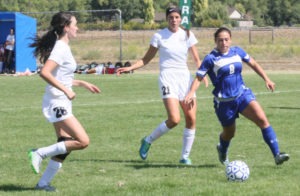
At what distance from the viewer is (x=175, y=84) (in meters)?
10.5

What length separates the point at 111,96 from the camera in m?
22.6

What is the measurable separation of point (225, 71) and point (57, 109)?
245cm

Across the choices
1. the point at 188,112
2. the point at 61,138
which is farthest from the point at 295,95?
the point at 61,138

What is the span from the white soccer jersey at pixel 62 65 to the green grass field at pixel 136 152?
43.5 inches

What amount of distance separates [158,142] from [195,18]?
9996 cm

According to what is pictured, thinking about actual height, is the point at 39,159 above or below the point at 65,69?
below

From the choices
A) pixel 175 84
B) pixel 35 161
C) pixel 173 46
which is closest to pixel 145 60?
pixel 173 46

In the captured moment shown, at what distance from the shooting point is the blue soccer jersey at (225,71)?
9.61m

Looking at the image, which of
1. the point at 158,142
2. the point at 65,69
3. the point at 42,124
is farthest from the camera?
the point at 42,124

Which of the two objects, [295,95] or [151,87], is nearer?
[295,95]

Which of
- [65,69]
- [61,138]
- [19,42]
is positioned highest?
[65,69]

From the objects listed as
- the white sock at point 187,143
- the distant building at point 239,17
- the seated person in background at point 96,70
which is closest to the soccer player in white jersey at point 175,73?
the white sock at point 187,143

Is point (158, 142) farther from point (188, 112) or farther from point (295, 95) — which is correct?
point (295, 95)

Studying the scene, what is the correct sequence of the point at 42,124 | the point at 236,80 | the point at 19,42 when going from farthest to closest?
1. the point at 19,42
2. the point at 42,124
3. the point at 236,80
